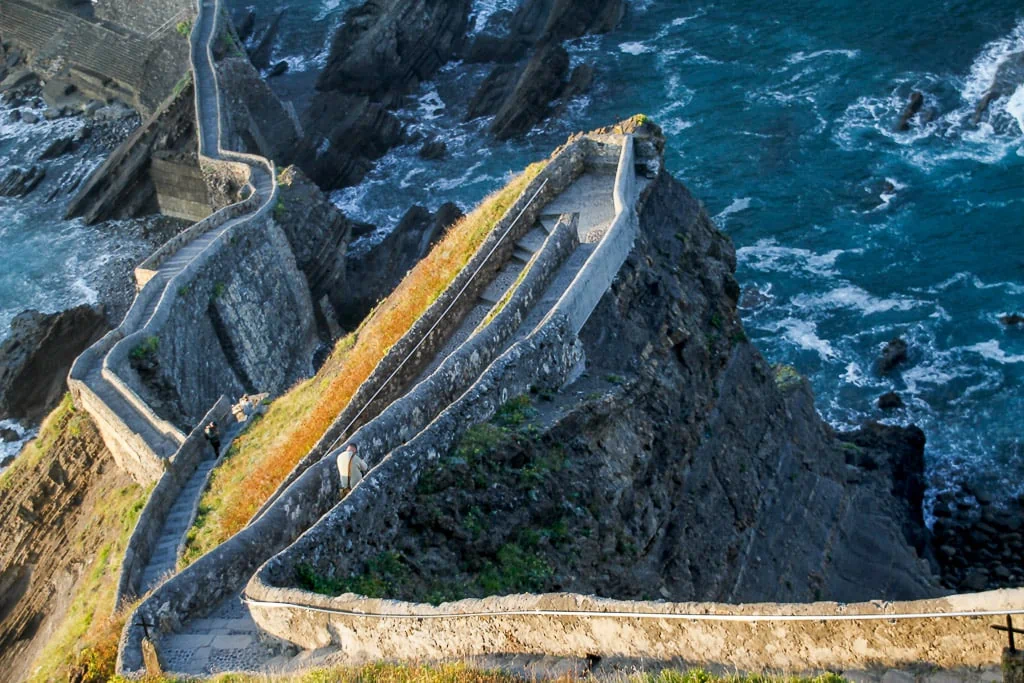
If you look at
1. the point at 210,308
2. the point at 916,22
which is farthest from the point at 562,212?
the point at 916,22

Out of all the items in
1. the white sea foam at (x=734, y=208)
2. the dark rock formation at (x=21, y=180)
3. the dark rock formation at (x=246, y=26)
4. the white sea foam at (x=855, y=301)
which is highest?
the dark rock formation at (x=21, y=180)

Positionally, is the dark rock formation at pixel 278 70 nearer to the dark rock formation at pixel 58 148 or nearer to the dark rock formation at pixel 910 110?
the dark rock formation at pixel 58 148

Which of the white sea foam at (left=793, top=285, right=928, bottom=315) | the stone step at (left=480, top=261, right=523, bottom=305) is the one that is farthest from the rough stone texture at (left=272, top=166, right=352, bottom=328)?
the stone step at (left=480, top=261, right=523, bottom=305)

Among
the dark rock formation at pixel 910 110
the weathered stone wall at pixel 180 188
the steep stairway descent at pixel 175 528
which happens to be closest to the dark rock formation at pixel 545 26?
the dark rock formation at pixel 910 110

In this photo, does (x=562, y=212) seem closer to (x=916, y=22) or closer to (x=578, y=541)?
(x=578, y=541)

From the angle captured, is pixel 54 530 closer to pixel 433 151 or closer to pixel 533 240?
pixel 533 240

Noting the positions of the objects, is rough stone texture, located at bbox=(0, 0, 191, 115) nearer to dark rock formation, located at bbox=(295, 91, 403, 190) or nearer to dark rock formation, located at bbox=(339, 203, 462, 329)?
dark rock formation, located at bbox=(295, 91, 403, 190)
